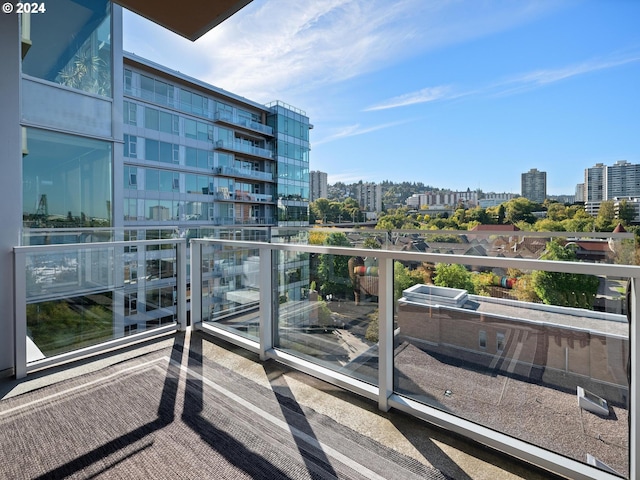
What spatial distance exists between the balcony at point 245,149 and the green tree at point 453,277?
18.1m

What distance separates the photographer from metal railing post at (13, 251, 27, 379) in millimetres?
2156

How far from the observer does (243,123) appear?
19484 mm

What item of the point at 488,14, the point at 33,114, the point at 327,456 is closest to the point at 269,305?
the point at 327,456

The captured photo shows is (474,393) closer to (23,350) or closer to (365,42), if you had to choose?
(23,350)

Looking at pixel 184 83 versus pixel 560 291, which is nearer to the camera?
pixel 560 291

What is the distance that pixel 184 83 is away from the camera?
16578mm

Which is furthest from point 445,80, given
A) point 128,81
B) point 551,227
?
point 128,81

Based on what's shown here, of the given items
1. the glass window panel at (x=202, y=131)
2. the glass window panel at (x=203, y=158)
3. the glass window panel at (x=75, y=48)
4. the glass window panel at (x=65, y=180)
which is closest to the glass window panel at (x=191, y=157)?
the glass window panel at (x=203, y=158)

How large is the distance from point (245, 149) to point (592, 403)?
19.9m

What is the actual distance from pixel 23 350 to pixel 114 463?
1.41m

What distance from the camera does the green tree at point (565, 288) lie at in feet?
4.21

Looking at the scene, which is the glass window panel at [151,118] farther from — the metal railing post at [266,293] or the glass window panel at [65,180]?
the metal railing post at [266,293]

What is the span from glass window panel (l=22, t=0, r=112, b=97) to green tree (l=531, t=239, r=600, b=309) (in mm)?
6081

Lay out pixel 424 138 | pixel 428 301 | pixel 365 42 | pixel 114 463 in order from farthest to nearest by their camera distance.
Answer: pixel 424 138, pixel 365 42, pixel 428 301, pixel 114 463
